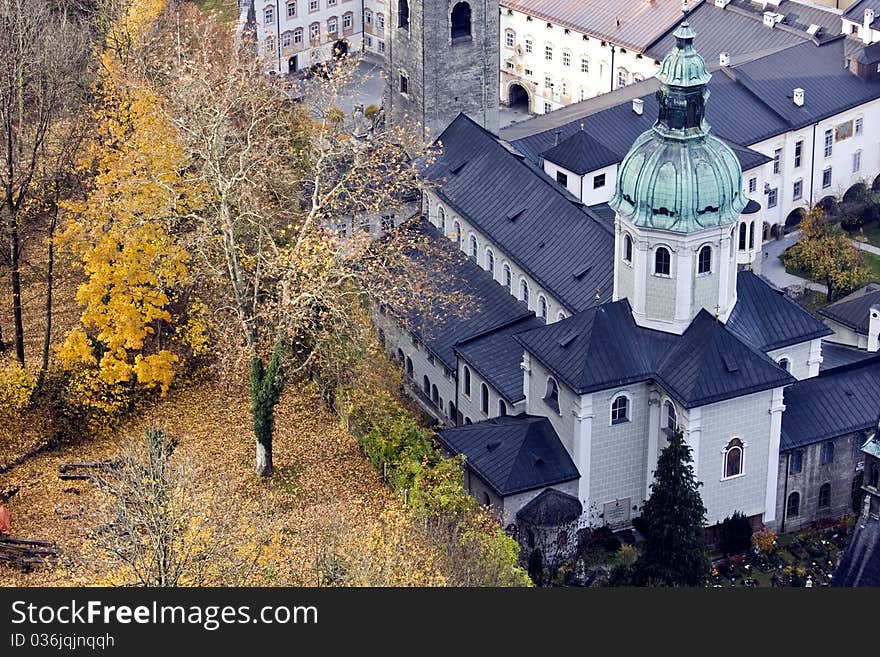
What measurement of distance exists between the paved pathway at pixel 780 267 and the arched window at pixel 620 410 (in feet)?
98.4

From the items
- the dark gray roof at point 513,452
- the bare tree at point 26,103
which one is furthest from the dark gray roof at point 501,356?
the bare tree at point 26,103

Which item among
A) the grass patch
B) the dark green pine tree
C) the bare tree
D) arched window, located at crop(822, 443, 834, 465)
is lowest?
the dark green pine tree

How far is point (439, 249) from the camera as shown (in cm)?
10262

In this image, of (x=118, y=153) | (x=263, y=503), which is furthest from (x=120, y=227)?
(x=263, y=503)

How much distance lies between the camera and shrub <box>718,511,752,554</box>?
3465 inches

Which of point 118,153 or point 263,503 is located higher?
point 118,153

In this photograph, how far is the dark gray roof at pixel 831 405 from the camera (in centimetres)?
8912

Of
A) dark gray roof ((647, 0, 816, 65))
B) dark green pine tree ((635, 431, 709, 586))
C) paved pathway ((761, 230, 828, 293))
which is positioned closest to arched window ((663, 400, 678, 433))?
dark green pine tree ((635, 431, 709, 586))

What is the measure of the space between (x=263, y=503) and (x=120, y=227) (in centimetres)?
1440

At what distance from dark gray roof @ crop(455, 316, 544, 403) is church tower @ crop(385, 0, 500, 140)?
1639 centimetres

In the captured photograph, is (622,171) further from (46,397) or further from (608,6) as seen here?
(608,6)

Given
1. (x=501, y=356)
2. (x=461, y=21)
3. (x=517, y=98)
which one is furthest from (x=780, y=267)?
(x=517, y=98)

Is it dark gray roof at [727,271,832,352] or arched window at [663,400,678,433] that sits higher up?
dark gray roof at [727,271,832,352]

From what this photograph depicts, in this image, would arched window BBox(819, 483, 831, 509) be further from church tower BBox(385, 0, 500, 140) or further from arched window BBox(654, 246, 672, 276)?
church tower BBox(385, 0, 500, 140)
